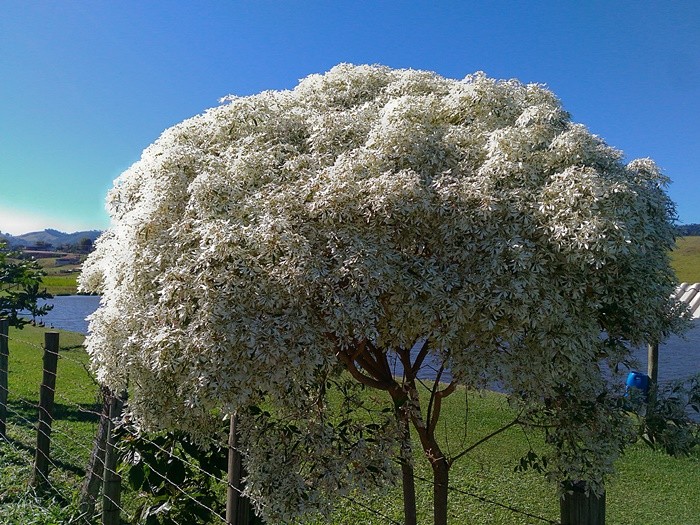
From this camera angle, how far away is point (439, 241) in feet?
10.8

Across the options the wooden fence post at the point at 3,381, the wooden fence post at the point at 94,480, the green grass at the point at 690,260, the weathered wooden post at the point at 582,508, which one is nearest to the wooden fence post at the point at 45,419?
the wooden fence post at the point at 94,480

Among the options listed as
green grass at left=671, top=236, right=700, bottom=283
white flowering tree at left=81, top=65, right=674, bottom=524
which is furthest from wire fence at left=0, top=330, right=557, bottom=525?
green grass at left=671, top=236, right=700, bottom=283

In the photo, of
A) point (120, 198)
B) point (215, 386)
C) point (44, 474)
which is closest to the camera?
point (215, 386)

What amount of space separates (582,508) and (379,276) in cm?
163

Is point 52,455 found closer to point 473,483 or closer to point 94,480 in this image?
point 94,480

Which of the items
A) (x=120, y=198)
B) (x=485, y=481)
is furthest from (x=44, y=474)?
(x=485, y=481)

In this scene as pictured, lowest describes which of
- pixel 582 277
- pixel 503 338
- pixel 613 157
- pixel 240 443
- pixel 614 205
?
pixel 240 443

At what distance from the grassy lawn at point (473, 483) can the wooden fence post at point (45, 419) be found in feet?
0.49

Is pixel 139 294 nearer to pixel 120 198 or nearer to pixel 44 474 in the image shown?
pixel 120 198

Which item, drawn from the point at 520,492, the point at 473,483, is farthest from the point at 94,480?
the point at 520,492

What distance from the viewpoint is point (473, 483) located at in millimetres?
8234

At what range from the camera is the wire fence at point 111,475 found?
4.65 metres

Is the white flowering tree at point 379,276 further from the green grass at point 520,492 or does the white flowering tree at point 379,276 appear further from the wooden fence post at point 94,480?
the green grass at point 520,492

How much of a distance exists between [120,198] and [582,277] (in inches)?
132
